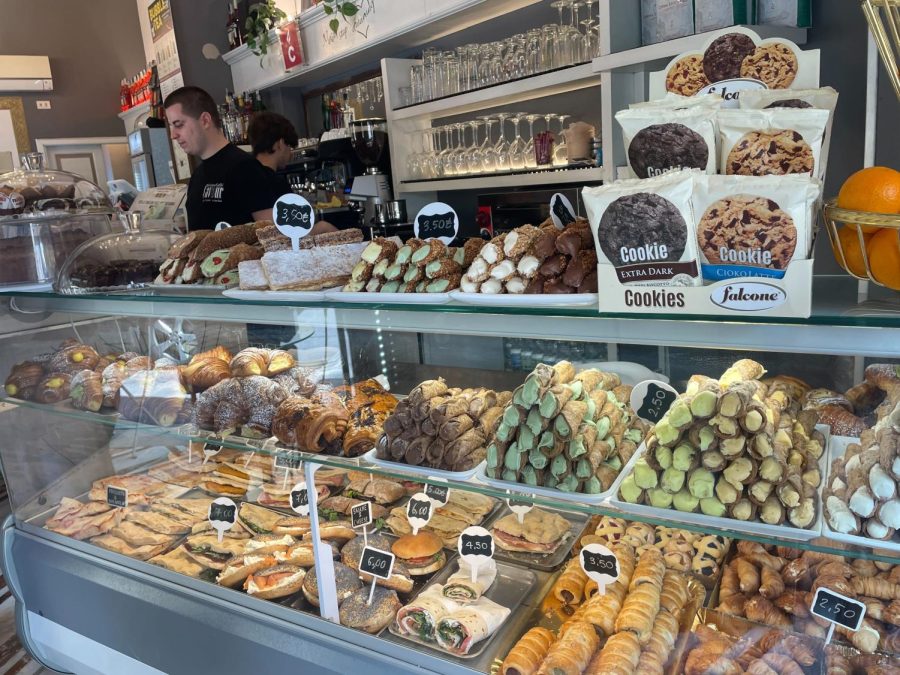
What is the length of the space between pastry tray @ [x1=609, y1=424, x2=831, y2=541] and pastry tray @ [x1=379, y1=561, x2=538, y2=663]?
0.58 metres

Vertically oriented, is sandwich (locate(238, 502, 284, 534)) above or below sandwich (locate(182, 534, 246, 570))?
above

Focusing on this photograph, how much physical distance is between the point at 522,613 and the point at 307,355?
3.17 feet

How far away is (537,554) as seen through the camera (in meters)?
1.89

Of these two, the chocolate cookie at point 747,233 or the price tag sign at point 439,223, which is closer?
the chocolate cookie at point 747,233

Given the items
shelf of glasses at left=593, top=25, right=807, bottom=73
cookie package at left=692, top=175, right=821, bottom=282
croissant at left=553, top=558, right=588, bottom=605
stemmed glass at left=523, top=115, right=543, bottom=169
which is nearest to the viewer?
cookie package at left=692, top=175, right=821, bottom=282

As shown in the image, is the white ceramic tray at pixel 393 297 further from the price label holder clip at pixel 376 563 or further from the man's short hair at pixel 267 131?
the man's short hair at pixel 267 131

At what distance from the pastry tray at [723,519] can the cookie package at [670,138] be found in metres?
0.58

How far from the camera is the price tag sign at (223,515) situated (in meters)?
2.25

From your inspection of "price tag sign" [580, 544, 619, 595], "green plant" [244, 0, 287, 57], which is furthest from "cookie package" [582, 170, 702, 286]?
"green plant" [244, 0, 287, 57]

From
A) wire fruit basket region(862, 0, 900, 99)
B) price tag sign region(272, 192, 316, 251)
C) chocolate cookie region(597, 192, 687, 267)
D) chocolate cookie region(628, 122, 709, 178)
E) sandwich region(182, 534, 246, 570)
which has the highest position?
wire fruit basket region(862, 0, 900, 99)

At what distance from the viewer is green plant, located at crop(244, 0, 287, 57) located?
17.6ft

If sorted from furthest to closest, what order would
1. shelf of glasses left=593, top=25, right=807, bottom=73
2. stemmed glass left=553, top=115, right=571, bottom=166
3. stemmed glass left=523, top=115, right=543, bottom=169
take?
1. stemmed glass left=523, top=115, right=543, bottom=169
2. stemmed glass left=553, top=115, right=571, bottom=166
3. shelf of glasses left=593, top=25, right=807, bottom=73

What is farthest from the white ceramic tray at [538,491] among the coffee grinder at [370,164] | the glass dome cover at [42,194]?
the coffee grinder at [370,164]

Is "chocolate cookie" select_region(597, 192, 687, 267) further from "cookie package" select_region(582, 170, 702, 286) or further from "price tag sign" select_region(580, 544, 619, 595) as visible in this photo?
"price tag sign" select_region(580, 544, 619, 595)
